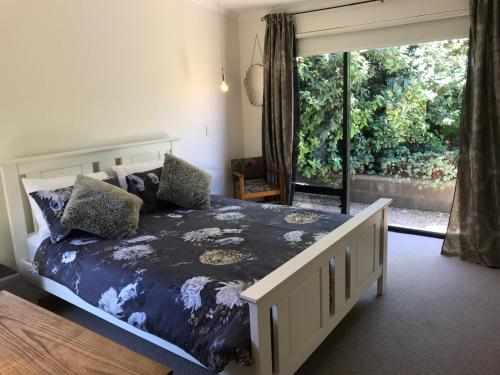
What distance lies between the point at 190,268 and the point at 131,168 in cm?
147

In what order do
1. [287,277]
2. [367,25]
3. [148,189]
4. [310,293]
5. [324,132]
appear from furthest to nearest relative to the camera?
[324,132] → [367,25] → [148,189] → [310,293] → [287,277]

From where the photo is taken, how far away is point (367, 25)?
388cm

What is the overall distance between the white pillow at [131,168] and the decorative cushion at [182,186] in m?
0.16

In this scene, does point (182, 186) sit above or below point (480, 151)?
below

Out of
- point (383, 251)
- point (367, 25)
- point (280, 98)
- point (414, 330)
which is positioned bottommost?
point (414, 330)

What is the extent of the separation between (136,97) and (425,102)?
2.76m

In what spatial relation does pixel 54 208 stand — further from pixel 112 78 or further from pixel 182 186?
pixel 112 78

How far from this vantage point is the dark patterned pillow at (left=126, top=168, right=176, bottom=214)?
123 inches

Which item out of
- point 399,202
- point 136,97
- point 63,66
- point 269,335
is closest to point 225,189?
point 136,97

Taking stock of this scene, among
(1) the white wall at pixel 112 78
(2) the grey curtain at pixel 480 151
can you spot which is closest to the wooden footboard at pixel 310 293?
(2) the grey curtain at pixel 480 151

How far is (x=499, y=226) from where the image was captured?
133 inches

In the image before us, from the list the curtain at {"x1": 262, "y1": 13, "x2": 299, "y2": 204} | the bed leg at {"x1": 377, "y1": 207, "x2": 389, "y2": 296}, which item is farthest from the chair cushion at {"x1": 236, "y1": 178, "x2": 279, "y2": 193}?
the bed leg at {"x1": 377, "y1": 207, "x2": 389, "y2": 296}

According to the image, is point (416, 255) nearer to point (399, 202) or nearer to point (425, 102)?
point (399, 202)

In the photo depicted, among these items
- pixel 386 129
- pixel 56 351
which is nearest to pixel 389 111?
pixel 386 129
